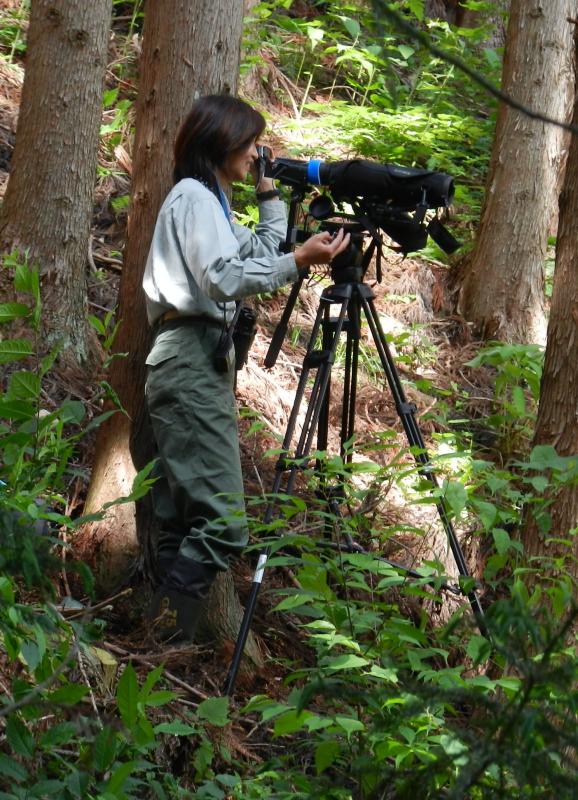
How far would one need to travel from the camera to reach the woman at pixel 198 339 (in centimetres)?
310

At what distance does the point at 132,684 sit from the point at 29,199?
2410mm

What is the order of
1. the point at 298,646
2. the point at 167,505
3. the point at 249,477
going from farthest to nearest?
the point at 249,477 < the point at 298,646 < the point at 167,505

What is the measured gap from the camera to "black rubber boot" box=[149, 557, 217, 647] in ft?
10.1

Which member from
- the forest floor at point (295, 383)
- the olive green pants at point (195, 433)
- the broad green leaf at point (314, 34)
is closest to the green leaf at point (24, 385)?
the olive green pants at point (195, 433)

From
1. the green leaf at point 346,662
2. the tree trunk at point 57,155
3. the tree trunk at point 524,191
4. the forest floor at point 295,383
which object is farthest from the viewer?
the tree trunk at point 524,191

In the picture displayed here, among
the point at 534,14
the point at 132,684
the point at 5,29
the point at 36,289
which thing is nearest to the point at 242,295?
the point at 36,289

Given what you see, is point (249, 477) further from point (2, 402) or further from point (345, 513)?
point (2, 402)

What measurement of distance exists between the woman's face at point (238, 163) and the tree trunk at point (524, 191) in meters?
2.65

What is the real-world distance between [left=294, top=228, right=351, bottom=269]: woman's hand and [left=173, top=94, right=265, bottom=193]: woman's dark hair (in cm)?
42

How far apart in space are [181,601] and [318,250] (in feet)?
4.05

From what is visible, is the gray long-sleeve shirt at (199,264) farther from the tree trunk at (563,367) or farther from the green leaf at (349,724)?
the green leaf at (349,724)

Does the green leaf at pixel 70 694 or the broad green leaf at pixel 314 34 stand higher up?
the broad green leaf at pixel 314 34

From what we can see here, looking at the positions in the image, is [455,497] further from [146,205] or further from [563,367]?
[146,205]

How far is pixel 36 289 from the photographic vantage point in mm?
2660
